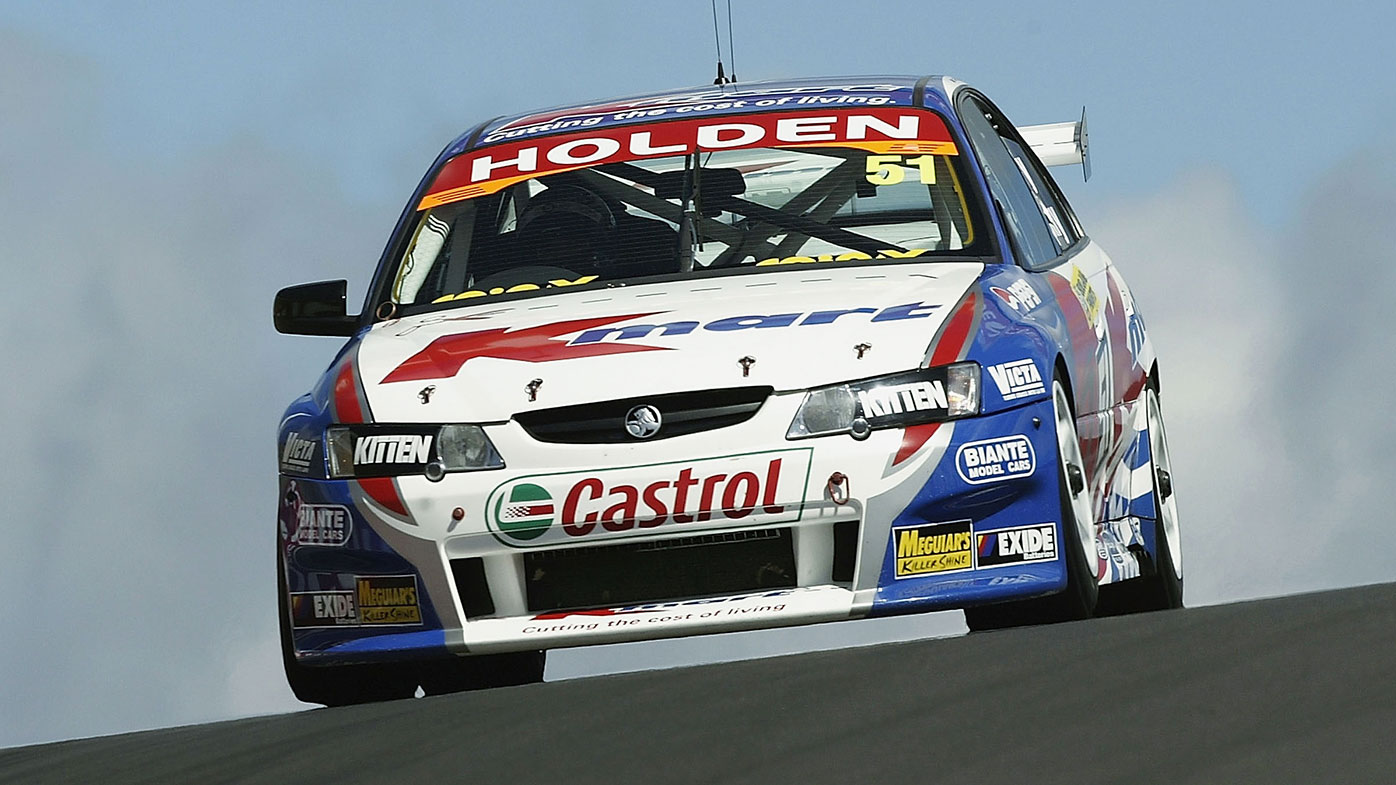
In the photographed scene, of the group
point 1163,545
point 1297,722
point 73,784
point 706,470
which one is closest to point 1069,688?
point 1297,722

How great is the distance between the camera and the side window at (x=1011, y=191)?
272 inches

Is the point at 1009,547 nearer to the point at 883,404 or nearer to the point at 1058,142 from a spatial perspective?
the point at 883,404

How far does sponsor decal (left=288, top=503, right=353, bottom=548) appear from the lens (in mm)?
5961

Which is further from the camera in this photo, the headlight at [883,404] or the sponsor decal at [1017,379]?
the sponsor decal at [1017,379]

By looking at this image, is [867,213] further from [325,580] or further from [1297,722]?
[1297,722]

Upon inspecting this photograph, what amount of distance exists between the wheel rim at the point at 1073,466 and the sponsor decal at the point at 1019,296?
0.73 feet

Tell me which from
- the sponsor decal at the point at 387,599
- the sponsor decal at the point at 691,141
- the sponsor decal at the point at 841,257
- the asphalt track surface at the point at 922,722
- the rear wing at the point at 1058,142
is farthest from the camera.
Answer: the rear wing at the point at 1058,142

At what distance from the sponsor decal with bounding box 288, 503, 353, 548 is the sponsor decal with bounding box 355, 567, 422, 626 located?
119 mm

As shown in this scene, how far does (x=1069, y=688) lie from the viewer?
372 centimetres

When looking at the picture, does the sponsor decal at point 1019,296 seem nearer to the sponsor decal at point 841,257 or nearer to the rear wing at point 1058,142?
the sponsor decal at point 841,257

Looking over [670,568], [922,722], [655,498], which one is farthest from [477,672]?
[922,722]

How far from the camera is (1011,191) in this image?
7.31 meters

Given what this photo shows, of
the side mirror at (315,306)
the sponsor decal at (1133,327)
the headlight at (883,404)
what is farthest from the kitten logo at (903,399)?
the sponsor decal at (1133,327)

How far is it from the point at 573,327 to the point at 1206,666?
256 cm
